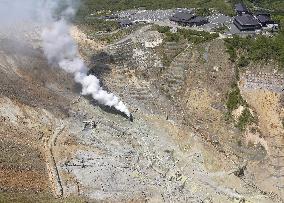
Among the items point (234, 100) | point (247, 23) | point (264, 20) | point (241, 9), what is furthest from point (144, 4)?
point (234, 100)

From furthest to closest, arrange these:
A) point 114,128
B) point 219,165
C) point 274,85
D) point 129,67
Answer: point 129,67, point 274,85, point 114,128, point 219,165

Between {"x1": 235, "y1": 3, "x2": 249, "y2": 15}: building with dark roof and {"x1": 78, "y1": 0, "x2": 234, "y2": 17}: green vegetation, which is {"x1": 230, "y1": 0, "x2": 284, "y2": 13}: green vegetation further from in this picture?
{"x1": 78, "y1": 0, "x2": 234, "y2": 17}: green vegetation

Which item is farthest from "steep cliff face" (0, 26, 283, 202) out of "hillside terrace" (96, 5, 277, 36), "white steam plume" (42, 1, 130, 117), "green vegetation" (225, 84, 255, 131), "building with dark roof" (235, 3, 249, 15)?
"building with dark roof" (235, 3, 249, 15)

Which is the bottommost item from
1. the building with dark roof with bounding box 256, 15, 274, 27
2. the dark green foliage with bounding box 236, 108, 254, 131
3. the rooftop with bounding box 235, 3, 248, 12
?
the rooftop with bounding box 235, 3, 248, 12

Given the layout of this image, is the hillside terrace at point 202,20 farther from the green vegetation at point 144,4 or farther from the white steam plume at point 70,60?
the white steam plume at point 70,60

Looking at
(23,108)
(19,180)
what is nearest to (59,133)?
(23,108)

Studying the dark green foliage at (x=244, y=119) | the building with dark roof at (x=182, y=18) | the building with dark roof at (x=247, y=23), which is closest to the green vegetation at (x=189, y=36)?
the building with dark roof at (x=182, y=18)

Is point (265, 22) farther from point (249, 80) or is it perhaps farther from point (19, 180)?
point (19, 180)
